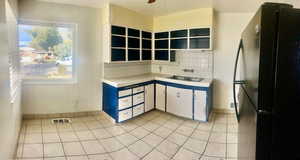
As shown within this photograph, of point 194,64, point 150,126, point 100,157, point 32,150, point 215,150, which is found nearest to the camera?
point 100,157

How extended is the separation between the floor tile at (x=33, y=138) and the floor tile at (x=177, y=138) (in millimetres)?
1965

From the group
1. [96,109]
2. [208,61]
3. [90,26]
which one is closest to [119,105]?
[96,109]

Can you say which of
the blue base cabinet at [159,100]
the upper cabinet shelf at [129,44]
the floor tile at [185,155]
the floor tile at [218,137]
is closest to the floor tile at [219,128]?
the floor tile at [218,137]

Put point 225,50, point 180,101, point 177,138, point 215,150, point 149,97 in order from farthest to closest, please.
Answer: point 149,97 < point 225,50 < point 180,101 < point 177,138 < point 215,150

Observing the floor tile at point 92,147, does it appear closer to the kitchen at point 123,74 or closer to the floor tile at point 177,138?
the kitchen at point 123,74

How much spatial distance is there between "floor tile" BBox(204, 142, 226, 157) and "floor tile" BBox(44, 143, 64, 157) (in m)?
1.95

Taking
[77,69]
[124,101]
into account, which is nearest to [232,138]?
[124,101]

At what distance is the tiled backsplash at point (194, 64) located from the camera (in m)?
4.14

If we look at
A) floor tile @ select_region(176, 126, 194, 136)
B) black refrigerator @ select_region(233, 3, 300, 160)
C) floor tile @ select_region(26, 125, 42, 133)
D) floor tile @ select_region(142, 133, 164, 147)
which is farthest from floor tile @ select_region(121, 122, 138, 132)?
black refrigerator @ select_region(233, 3, 300, 160)

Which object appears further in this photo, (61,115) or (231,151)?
(61,115)

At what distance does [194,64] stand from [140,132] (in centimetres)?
204

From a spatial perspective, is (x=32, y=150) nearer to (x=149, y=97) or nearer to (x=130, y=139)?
(x=130, y=139)

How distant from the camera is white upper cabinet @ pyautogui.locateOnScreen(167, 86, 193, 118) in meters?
3.68

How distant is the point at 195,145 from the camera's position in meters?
2.76
